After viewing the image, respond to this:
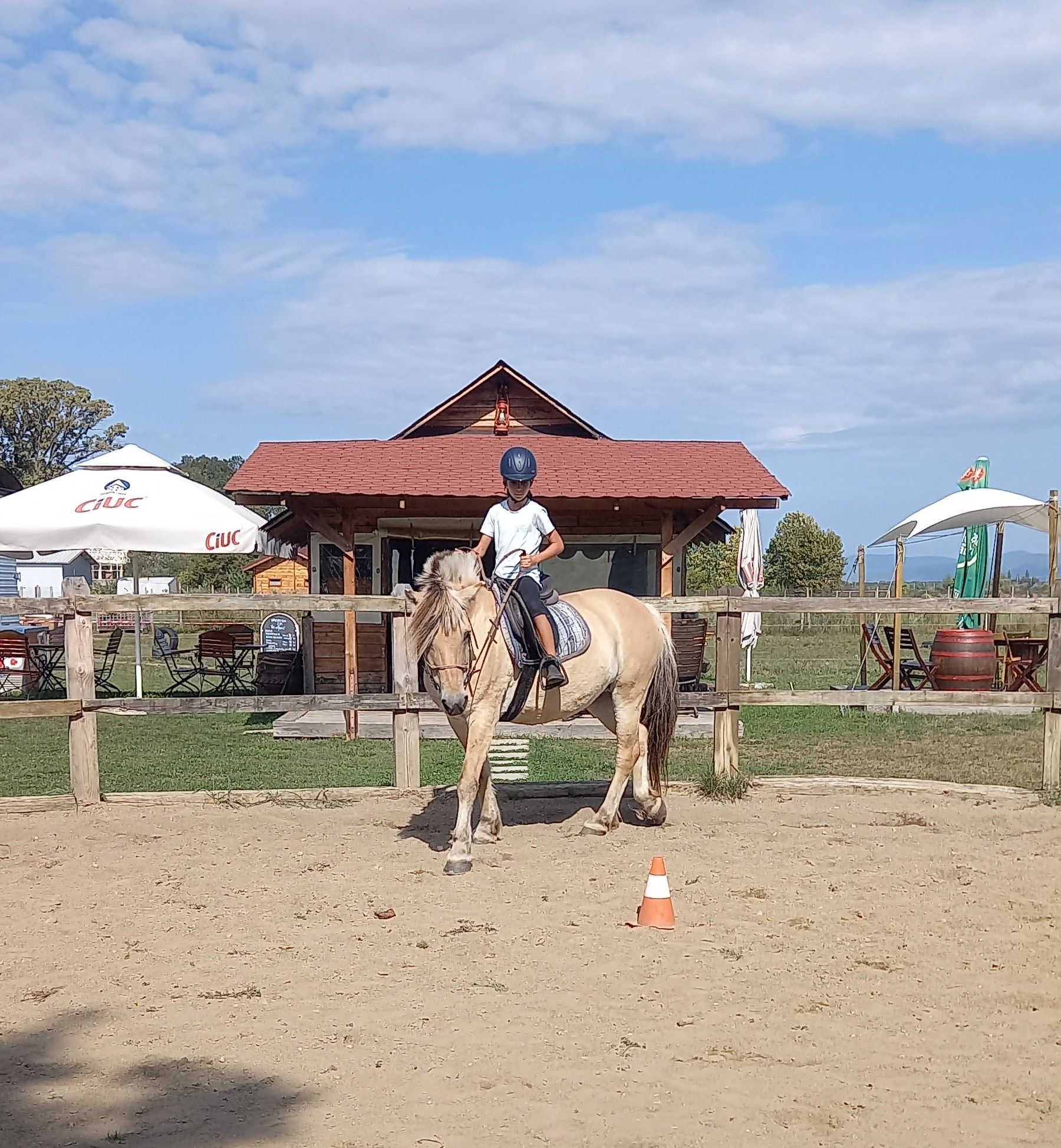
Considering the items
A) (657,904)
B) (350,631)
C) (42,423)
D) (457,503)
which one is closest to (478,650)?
(657,904)

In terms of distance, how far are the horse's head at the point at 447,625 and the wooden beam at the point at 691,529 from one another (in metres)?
8.02

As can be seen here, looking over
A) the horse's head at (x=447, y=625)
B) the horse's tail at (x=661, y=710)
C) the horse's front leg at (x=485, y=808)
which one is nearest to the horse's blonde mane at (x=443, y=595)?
the horse's head at (x=447, y=625)

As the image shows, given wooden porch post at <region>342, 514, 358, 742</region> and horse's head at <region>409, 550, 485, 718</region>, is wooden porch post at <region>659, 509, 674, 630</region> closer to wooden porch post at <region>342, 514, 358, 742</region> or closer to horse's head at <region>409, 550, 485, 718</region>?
wooden porch post at <region>342, 514, 358, 742</region>

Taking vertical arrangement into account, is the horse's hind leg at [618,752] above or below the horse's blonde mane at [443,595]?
below

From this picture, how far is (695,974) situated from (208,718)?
38.0 feet

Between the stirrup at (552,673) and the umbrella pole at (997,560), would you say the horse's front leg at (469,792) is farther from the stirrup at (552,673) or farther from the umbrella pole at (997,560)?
the umbrella pole at (997,560)

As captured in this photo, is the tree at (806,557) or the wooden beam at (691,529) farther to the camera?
the tree at (806,557)

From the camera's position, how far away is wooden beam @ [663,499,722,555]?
14180 mm

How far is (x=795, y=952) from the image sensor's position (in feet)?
16.5

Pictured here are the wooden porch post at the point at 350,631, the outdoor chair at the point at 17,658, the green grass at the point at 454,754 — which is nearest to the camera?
the green grass at the point at 454,754

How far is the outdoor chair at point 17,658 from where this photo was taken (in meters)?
15.6

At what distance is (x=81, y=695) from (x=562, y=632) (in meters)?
3.49

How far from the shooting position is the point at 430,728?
44.3 feet

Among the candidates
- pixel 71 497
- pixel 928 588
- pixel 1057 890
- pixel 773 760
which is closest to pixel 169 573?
pixel 928 588
